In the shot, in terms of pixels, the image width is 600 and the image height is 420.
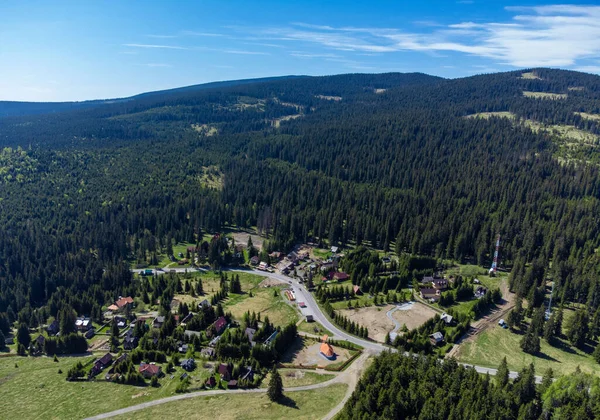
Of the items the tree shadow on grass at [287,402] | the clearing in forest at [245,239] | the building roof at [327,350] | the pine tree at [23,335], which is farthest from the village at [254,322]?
the clearing in forest at [245,239]

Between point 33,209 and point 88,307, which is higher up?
point 33,209

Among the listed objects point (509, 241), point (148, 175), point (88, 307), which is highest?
point (148, 175)

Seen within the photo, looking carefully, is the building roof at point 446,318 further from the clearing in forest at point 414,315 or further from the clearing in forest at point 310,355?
the clearing in forest at point 310,355

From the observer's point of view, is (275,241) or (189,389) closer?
(189,389)

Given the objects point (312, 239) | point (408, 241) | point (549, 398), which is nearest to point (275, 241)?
point (312, 239)

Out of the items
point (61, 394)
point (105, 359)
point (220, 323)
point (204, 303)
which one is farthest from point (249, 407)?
point (204, 303)

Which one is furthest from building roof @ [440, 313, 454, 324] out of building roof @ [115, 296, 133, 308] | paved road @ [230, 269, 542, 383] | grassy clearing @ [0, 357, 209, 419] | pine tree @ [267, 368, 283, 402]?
building roof @ [115, 296, 133, 308]

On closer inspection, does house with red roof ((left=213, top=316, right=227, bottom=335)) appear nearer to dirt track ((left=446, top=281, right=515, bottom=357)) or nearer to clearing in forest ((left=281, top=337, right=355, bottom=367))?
clearing in forest ((left=281, top=337, right=355, bottom=367))

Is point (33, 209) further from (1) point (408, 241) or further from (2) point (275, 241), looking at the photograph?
(1) point (408, 241)
